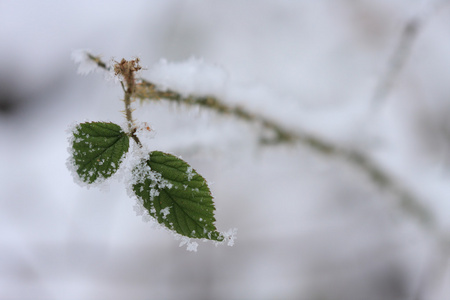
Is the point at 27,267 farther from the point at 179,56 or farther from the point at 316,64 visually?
the point at 316,64

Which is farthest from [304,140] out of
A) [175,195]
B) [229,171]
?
[229,171]

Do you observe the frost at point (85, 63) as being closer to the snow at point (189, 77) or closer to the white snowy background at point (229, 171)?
the snow at point (189, 77)

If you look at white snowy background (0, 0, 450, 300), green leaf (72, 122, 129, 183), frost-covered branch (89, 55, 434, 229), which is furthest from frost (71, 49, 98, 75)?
white snowy background (0, 0, 450, 300)

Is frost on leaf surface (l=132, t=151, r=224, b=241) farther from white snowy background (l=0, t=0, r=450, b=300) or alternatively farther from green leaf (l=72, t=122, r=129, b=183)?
white snowy background (l=0, t=0, r=450, b=300)

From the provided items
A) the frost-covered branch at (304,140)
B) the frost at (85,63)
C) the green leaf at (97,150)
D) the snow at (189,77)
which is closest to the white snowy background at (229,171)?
the frost-covered branch at (304,140)

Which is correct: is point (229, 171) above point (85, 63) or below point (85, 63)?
above

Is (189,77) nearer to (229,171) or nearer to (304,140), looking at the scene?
(304,140)
